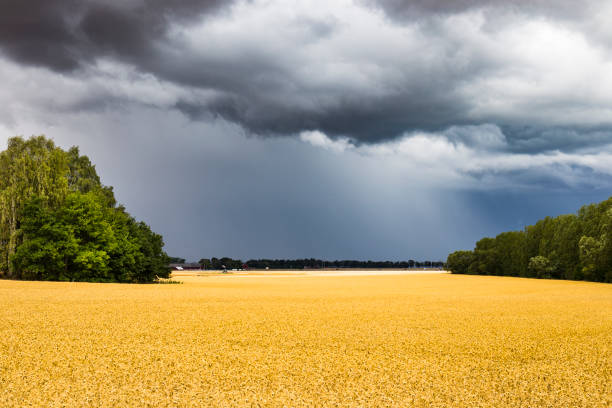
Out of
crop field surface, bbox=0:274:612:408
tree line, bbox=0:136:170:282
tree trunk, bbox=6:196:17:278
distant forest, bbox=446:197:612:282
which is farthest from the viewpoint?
distant forest, bbox=446:197:612:282

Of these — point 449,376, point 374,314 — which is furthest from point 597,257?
point 449,376

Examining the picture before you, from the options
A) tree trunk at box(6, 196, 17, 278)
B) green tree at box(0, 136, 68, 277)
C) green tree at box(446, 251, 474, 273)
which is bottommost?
green tree at box(446, 251, 474, 273)

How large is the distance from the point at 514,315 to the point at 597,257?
42012 millimetres

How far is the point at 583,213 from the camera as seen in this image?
6128 centimetres

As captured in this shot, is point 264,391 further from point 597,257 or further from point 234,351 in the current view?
point 597,257

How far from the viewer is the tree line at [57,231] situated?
123ft

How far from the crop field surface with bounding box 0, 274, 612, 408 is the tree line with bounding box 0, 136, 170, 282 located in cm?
2424

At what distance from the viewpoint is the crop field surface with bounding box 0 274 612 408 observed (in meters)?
7.18

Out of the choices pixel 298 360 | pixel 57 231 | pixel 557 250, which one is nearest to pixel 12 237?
pixel 57 231

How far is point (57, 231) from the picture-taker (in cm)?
3731

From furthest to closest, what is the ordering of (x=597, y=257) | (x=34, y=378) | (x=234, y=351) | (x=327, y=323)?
1. (x=597, y=257)
2. (x=327, y=323)
3. (x=234, y=351)
4. (x=34, y=378)

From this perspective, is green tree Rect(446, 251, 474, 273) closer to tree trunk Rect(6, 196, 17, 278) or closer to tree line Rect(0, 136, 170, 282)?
tree line Rect(0, 136, 170, 282)

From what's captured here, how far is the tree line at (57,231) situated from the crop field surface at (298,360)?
24.2 m

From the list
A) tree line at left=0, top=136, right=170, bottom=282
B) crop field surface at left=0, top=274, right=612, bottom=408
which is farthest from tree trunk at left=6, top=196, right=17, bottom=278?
crop field surface at left=0, top=274, right=612, bottom=408
